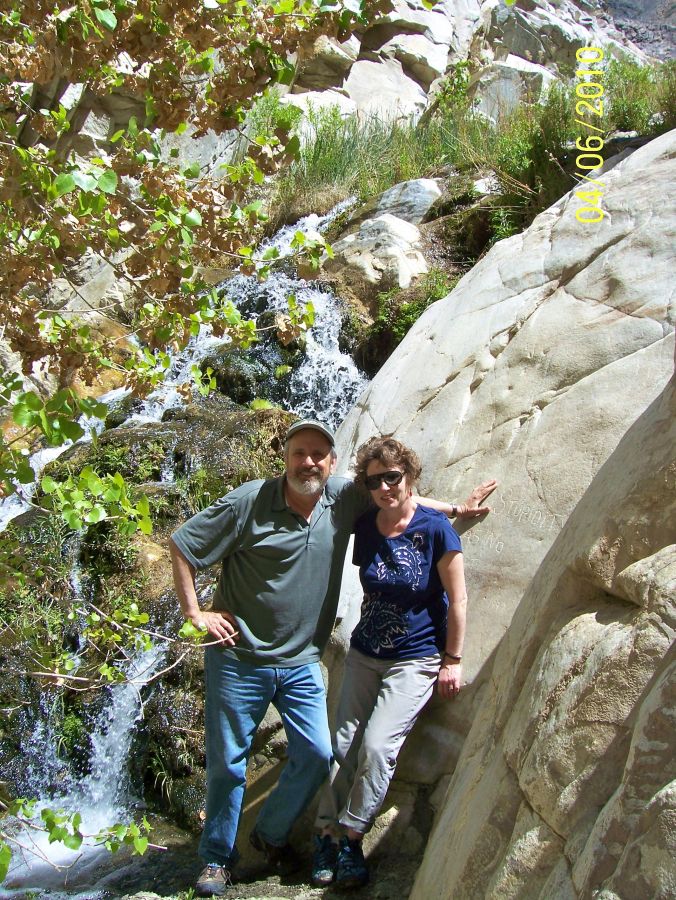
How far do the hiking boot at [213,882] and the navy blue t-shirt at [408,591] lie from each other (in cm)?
116

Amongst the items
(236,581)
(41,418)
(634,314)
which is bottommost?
(236,581)

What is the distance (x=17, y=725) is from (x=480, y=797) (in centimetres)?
420

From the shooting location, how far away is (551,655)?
2.74 meters

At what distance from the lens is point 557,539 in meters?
3.37

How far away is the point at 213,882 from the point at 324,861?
52 centimetres

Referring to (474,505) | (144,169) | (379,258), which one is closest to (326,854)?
(474,505)

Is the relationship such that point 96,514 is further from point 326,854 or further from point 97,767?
point 97,767

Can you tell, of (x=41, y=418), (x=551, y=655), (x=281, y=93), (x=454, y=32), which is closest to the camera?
(x=41, y=418)

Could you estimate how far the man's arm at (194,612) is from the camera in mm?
3945

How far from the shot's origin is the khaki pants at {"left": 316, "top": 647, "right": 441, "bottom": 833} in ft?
12.4

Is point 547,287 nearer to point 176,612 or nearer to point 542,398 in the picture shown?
point 542,398

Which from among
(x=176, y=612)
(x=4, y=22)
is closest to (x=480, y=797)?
(x=4, y=22)

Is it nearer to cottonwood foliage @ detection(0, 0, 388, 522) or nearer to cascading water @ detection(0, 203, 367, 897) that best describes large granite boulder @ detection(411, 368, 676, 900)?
cascading water @ detection(0, 203, 367, 897)

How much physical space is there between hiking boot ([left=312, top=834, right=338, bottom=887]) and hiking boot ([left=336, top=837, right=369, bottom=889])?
6 centimetres
